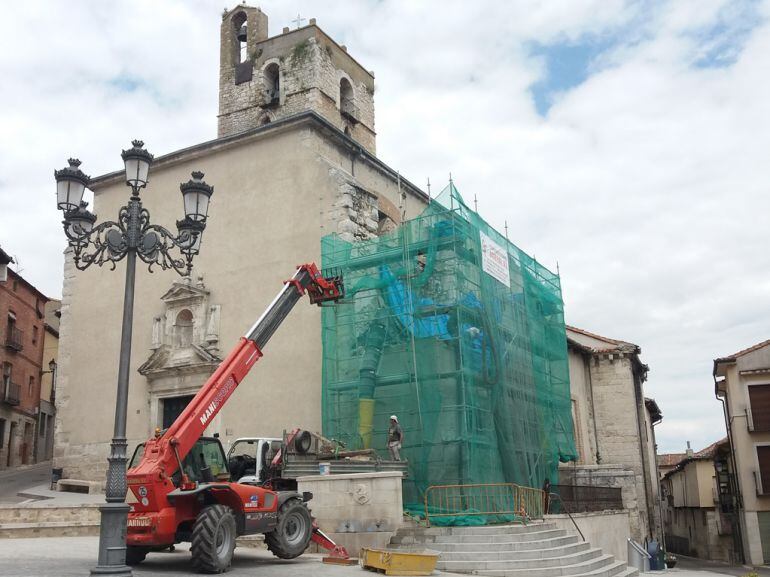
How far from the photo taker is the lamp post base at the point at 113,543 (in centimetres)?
682

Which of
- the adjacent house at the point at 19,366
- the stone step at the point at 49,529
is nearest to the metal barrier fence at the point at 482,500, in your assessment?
the stone step at the point at 49,529

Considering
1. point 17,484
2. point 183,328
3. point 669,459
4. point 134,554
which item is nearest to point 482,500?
point 134,554

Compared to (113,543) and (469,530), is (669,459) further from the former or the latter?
(113,543)

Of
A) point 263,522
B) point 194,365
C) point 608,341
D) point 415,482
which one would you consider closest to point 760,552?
point 608,341

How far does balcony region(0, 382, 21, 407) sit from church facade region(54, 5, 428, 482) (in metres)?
12.4

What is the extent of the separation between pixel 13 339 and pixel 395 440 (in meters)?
23.7

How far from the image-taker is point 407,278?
15383mm

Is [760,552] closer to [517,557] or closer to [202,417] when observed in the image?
[517,557]

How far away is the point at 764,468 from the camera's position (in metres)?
26.2

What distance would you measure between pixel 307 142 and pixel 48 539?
9.94 meters

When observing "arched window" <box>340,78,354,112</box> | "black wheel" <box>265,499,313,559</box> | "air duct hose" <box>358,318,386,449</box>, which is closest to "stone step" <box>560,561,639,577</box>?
"black wheel" <box>265,499,313,559</box>

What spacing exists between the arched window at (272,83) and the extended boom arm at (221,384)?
1612 cm

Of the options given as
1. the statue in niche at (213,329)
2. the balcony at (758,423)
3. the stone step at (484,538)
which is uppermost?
the statue in niche at (213,329)

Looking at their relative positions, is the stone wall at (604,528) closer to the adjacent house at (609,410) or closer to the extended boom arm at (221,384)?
the adjacent house at (609,410)
